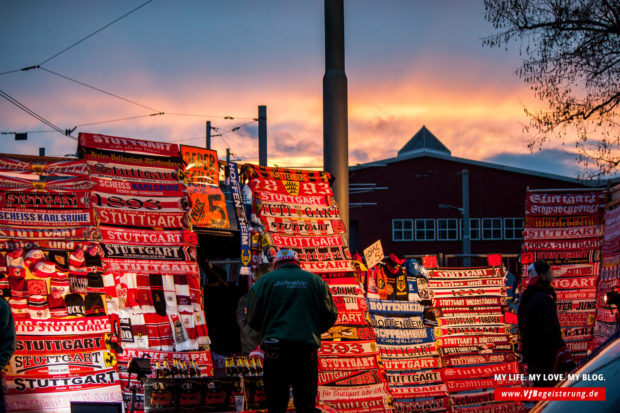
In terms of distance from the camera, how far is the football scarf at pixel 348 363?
9.05 m

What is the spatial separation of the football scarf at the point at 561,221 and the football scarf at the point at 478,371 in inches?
96.9

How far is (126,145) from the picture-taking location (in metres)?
8.46

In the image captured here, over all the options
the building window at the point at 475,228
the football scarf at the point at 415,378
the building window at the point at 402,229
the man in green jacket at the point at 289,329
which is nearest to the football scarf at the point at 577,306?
the football scarf at the point at 415,378

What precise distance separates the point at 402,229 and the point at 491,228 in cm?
673

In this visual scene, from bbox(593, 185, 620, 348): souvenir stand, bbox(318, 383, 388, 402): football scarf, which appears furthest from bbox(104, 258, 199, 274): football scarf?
bbox(593, 185, 620, 348): souvenir stand

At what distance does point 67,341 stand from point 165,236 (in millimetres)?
1685

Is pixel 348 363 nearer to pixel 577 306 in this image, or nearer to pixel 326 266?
pixel 326 266

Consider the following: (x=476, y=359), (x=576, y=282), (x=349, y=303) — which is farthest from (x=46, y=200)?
(x=576, y=282)

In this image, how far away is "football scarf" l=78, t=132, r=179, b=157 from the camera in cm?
817

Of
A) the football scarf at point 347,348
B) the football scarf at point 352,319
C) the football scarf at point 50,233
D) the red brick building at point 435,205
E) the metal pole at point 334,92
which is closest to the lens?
the football scarf at point 50,233

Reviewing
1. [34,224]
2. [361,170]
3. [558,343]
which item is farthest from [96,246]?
[361,170]

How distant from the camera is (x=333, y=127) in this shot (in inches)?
389

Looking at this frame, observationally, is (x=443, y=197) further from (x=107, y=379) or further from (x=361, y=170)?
(x=107, y=379)

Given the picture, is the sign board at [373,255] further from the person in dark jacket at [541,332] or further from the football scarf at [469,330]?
the person in dark jacket at [541,332]
